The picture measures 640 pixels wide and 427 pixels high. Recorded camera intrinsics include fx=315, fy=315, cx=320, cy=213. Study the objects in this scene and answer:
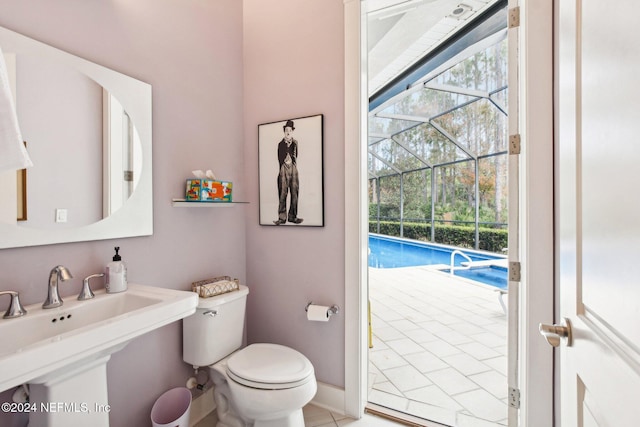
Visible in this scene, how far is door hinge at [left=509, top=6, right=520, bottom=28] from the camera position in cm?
149

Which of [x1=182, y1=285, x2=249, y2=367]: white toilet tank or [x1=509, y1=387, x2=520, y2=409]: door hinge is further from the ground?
[x1=182, y1=285, x2=249, y2=367]: white toilet tank

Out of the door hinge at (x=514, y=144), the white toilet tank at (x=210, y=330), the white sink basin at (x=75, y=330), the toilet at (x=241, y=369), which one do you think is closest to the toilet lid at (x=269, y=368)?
the toilet at (x=241, y=369)

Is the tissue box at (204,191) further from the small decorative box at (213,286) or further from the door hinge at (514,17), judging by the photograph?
the door hinge at (514,17)

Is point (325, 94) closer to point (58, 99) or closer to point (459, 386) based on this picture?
point (58, 99)

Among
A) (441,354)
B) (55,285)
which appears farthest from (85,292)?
(441,354)

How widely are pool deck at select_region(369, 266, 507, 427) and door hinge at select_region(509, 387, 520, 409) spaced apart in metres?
0.37

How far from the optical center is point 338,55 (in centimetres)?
187

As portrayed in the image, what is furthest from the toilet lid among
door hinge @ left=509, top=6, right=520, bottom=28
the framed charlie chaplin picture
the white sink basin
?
door hinge @ left=509, top=6, right=520, bottom=28

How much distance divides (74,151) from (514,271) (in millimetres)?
2046

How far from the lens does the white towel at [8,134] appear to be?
2.66 feet

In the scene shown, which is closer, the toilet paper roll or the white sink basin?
the white sink basin

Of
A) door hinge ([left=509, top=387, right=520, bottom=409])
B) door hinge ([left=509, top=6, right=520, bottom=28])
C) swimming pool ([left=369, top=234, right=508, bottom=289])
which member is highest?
door hinge ([left=509, top=6, right=520, bottom=28])

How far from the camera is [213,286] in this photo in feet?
5.70

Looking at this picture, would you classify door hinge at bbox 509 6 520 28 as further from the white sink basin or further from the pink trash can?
the pink trash can
